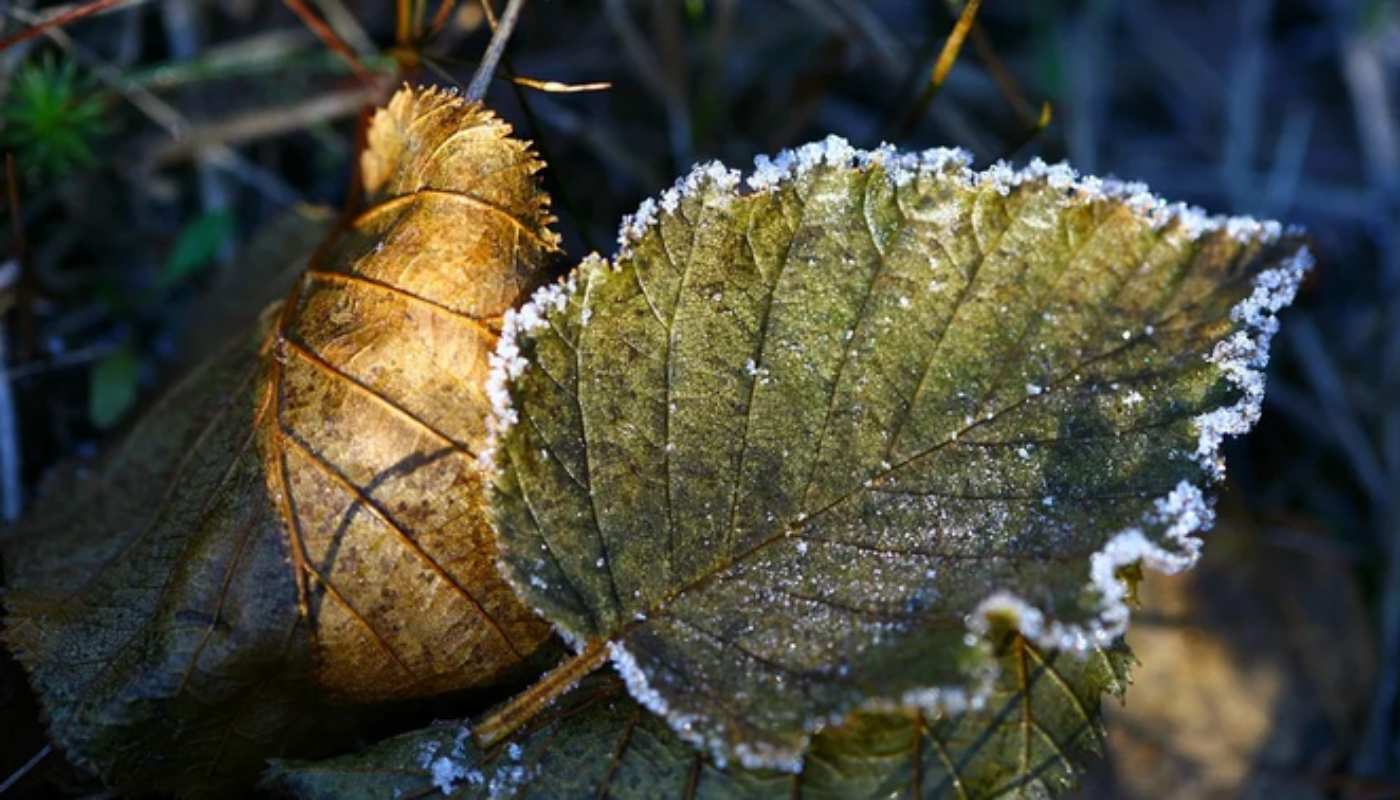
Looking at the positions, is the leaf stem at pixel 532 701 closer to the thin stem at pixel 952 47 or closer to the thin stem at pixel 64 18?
the thin stem at pixel 952 47

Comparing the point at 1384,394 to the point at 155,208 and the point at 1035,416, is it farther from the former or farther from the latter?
the point at 155,208

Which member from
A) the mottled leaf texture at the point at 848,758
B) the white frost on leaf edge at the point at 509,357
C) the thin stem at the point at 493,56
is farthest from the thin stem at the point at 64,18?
the mottled leaf texture at the point at 848,758

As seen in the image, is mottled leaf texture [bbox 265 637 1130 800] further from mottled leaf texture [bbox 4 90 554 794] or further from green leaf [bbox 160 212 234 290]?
green leaf [bbox 160 212 234 290]

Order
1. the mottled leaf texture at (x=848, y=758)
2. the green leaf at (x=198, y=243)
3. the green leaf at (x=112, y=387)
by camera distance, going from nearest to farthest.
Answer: the mottled leaf texture at (x=848, y=758) → the green leaf at (x=112, y=387) → the green leaf at (x=198, y=243)

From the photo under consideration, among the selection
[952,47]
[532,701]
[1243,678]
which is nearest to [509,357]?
[532,701]

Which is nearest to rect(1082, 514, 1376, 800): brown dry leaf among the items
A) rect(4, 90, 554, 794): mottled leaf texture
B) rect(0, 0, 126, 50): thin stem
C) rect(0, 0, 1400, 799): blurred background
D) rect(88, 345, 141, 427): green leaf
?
rect(0, 0, 1400, 799): blurred background

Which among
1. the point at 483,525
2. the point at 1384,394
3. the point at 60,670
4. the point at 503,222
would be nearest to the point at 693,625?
the point at 483,525
